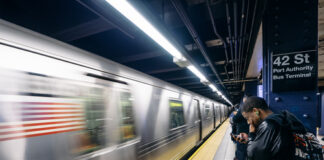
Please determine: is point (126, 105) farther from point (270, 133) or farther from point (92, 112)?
point (270, 133)

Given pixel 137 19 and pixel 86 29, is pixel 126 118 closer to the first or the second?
pixel 137 19

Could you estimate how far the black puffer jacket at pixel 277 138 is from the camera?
4.16ft

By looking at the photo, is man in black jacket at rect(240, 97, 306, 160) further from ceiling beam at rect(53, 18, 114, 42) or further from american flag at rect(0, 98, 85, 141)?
ceiling beam at rect(53, 18, 114, 42)

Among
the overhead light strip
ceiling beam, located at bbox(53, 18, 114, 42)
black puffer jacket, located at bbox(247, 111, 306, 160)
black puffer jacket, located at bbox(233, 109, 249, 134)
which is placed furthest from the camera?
black puffer jacket, located at bbox(233, 109, 249, 134)

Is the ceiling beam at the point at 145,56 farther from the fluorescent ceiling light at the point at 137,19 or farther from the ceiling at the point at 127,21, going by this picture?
the fluorescent ceiling light at the point at 137,19

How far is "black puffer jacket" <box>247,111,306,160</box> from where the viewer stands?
49.9 inches

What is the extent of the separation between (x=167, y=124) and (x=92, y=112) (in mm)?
2197

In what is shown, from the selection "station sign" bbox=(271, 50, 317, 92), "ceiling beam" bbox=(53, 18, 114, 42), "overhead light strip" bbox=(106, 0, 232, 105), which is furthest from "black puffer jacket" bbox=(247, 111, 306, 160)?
"ceiling beam" bbox=(53, 18, 114, 42)

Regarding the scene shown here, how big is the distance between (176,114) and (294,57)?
2.93 meters

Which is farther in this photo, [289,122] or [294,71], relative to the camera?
[294,71]

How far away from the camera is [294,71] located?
2064 mm

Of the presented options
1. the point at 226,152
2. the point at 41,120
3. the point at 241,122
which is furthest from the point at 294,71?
the point at 226,152

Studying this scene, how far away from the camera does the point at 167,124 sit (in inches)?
143

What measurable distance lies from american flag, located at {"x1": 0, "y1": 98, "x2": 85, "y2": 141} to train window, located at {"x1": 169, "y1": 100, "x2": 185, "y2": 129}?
2.60m
